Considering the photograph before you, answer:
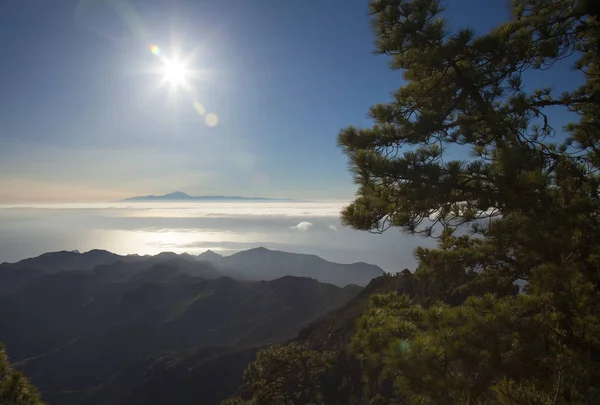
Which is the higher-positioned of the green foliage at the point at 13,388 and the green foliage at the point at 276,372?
the green foliage at the point at 13,388

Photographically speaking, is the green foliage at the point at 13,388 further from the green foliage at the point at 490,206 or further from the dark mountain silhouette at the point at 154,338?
the dark mountain silhouette at the point at 154,338

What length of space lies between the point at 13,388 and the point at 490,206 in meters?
12.0

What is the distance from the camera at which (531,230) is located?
695cm

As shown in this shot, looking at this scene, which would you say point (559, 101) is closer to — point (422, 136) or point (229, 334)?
point (422, 136)

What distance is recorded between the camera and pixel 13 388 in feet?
26.6

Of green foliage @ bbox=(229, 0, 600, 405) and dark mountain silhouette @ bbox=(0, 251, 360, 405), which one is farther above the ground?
green foliage @ bbox=(229, 0, 600, 405)

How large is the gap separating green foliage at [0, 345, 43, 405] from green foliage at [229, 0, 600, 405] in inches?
332

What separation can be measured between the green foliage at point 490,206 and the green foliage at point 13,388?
8429mm

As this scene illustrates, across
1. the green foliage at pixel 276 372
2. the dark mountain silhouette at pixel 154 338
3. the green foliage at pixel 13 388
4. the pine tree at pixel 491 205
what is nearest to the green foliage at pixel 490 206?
the pine tree at pixel 491 205

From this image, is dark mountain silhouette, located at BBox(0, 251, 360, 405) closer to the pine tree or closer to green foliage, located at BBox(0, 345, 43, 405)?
green foliage, located at BBox(0, 345, 43, 405)

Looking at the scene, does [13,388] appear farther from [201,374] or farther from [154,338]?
[154,338]

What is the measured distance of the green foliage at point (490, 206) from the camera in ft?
20.0

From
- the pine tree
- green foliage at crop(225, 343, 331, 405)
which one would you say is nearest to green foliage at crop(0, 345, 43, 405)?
the pine tree

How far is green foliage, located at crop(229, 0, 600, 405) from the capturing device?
609cm
